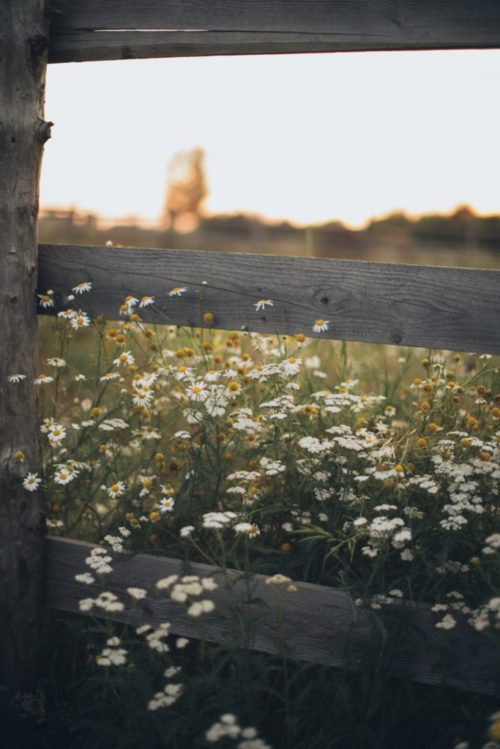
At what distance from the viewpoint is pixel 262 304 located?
249 cm

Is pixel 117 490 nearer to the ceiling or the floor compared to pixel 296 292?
nearer to the floor

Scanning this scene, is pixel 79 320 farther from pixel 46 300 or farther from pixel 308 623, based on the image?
pixel 308 623

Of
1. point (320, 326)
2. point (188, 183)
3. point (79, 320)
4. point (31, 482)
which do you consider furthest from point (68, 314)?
point (188, 183)

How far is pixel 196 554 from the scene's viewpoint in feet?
8.90

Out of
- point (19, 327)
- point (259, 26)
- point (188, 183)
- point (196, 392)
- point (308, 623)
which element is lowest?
point (308, 623)

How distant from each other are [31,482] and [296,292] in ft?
3.84

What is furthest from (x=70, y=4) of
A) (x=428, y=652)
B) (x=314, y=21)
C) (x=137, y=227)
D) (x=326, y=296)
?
(x=137, y=227)

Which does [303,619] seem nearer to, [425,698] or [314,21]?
[425,698]

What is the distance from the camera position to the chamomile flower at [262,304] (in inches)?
97.8

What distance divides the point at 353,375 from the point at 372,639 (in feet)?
5.28

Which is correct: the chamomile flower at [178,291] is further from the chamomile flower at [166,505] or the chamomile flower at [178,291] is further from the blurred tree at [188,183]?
the blurred tree at [188,183]

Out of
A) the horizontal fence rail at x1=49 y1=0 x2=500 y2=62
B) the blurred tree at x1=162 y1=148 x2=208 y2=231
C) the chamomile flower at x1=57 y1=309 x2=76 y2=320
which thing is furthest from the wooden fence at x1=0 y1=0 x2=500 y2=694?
the blurred tree at x1=162 y1=148 x2=208 y2=231

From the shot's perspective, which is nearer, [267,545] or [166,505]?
[166,505]

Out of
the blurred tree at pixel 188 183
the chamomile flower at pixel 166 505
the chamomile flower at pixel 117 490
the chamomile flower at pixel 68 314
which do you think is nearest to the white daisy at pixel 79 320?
the chamomile flower at pixel 68 314
